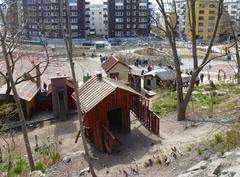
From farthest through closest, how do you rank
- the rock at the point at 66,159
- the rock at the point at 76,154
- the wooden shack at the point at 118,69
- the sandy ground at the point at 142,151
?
the wooden shack at the point at 118,69 → the rock at the point at 76,154 → the rock at the point at 66,159 → the sandy ground at the point at 142,151

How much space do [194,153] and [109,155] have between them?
3647mm

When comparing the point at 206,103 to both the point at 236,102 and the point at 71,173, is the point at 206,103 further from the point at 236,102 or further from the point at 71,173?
the point at 71,173

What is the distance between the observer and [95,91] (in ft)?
51.7

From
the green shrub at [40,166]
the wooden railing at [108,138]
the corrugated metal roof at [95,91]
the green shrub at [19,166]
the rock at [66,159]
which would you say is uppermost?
the corrugated metal roof at [95,91]

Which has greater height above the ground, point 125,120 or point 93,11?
point 93,11

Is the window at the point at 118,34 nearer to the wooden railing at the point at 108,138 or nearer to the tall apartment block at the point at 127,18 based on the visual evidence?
the tall apartment block at the point at 127,18

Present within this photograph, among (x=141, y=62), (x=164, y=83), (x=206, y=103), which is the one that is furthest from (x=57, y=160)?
(x=141, y=62)

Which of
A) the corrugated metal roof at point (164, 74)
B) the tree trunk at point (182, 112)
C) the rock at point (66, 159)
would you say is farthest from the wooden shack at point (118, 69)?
the rock at point (66, 159)

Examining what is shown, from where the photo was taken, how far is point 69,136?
725 inches

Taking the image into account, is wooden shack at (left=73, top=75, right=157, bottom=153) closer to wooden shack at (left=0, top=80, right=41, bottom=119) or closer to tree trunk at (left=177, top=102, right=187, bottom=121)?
tree trunk at (left=177, top=102, right=187, bottom=121)

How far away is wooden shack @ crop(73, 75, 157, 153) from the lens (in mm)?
14891

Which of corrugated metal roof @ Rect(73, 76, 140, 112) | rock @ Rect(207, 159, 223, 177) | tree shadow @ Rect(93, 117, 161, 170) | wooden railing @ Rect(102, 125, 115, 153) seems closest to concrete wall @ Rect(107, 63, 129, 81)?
tree shadow @ Rect(93, 117, 161, 170)

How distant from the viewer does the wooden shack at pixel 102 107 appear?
14891 millimetres

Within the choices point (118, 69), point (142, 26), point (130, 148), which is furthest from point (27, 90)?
point (142, 26)
